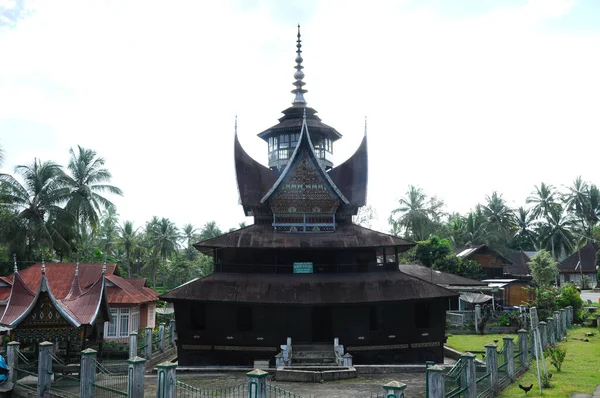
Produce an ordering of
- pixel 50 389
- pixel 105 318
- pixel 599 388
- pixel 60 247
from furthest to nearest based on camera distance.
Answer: pixel 60 247, pixel 105 318, pixel 50 389, pixel 599 388

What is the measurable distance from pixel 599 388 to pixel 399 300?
329 inches

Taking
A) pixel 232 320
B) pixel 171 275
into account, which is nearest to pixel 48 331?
pixel 232 320

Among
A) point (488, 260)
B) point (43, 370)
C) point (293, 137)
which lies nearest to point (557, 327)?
point (293, 137)

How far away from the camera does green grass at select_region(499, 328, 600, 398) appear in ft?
53.6

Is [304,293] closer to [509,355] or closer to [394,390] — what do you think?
[509,355]

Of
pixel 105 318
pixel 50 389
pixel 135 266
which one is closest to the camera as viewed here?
pixel 50 389

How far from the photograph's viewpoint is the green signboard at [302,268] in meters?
25.2

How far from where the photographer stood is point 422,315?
24.8m

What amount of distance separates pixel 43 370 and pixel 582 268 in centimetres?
6960

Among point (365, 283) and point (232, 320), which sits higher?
point (365, 283)

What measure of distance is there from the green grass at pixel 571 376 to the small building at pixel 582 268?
1981 inches

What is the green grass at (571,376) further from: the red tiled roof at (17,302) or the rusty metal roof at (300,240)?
the red tiled roof at (17,302)

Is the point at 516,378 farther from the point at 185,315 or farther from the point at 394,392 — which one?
the point at 185,315

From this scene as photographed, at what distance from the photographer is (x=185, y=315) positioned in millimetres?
24094
